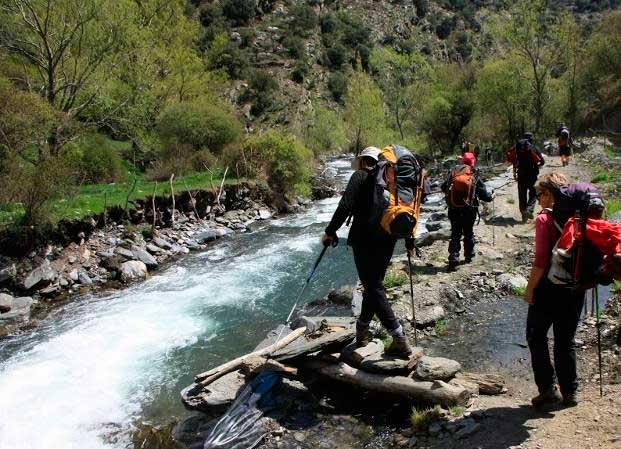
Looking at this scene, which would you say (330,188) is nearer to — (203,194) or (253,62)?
(203,194)

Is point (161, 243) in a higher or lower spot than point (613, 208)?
lower

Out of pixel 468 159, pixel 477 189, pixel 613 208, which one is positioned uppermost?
pixel 468 159

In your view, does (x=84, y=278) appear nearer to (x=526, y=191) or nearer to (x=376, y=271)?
(x=376, y=271)

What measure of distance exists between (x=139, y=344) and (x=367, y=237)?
20.0 feet

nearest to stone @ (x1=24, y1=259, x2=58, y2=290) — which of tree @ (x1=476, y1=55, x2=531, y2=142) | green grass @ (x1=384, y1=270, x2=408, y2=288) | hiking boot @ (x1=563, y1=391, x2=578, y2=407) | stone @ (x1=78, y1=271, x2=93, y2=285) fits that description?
stone @ (x1=78, y1=271, x2=93, y2=285)

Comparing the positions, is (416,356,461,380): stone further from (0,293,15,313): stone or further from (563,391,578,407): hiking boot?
(0,293,15,313): stone

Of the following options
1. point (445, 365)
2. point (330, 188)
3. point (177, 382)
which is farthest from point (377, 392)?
point (330, 188)

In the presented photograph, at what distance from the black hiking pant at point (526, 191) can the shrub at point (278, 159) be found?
13.2 m

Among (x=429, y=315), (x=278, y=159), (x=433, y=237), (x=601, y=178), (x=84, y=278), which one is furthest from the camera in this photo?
(x=278, y=159)

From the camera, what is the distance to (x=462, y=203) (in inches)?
367

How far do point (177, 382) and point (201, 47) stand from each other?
62.1 meters

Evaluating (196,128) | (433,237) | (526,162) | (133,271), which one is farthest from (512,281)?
(196,128)

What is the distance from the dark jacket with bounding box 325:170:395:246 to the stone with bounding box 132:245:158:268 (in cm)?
1080

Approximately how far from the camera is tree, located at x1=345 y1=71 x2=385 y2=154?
141 ft
